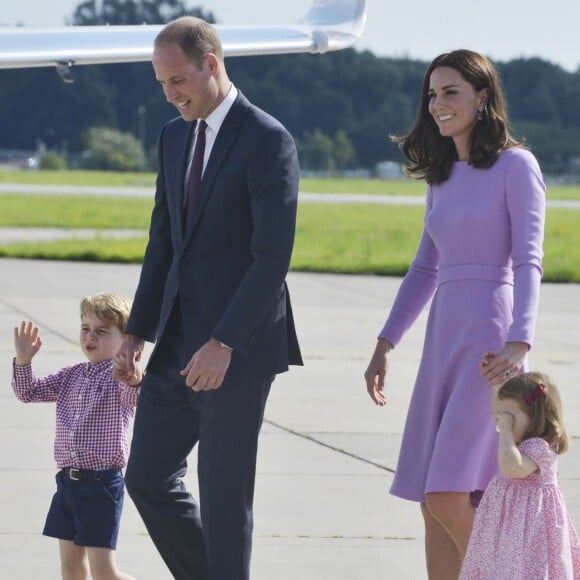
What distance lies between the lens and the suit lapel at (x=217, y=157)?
13.8 feet

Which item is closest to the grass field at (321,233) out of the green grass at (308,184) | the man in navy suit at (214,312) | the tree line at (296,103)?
the man in navy suit at (214,312)

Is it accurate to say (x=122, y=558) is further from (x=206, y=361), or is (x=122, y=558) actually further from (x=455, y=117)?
(x=455, y=117)

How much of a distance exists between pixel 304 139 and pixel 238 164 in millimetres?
138143

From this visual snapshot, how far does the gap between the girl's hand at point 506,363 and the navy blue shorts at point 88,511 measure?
1.45 metres

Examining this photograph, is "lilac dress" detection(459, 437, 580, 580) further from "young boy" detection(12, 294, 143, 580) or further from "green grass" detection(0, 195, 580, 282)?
"green grass" detection(0, 195, 580, 282)

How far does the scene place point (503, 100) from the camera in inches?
173

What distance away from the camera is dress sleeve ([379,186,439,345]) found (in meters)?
4.65

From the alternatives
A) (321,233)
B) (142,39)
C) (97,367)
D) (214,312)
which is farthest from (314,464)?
(321,233)

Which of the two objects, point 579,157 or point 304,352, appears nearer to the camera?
point 304,352

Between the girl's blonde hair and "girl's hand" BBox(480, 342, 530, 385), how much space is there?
0.02 m

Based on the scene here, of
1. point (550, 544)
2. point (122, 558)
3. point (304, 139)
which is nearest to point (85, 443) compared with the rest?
point (122, 558)

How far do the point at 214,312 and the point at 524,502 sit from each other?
42.6 inches

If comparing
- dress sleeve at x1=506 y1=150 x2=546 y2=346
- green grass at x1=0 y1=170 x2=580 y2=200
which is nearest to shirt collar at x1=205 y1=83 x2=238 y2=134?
dress sleeve at x1=506 y1=150 x2=546 y2=346

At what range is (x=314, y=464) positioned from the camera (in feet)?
24.0
